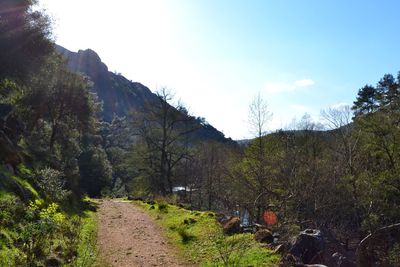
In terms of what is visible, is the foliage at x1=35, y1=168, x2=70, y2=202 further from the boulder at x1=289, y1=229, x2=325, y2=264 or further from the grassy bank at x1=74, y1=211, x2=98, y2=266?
the boulder at x1=289, y1=229, x2=325, y2=264

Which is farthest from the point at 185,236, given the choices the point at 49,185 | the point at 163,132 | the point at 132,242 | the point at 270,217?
the point at 163,132

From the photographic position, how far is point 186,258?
1184 cm

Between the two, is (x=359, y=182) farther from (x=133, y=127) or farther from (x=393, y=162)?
(x=133, y=127)

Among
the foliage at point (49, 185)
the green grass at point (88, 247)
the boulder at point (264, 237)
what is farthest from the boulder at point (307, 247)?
the foliage at point (49, 185)

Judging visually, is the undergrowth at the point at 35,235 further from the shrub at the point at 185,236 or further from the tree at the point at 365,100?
the tree at the point at 365,100

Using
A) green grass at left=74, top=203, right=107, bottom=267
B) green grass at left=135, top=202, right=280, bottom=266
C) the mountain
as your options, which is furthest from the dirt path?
the mountain

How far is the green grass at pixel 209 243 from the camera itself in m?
10.2

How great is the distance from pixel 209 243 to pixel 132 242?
286cm

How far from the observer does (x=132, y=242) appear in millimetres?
13844

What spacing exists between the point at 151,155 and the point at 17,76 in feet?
76.4

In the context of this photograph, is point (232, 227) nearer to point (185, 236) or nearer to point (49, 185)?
point (185, 236)

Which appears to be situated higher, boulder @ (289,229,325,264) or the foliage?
the foliage

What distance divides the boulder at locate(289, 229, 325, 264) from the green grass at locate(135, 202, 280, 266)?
55 cm

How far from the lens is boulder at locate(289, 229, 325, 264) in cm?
976
